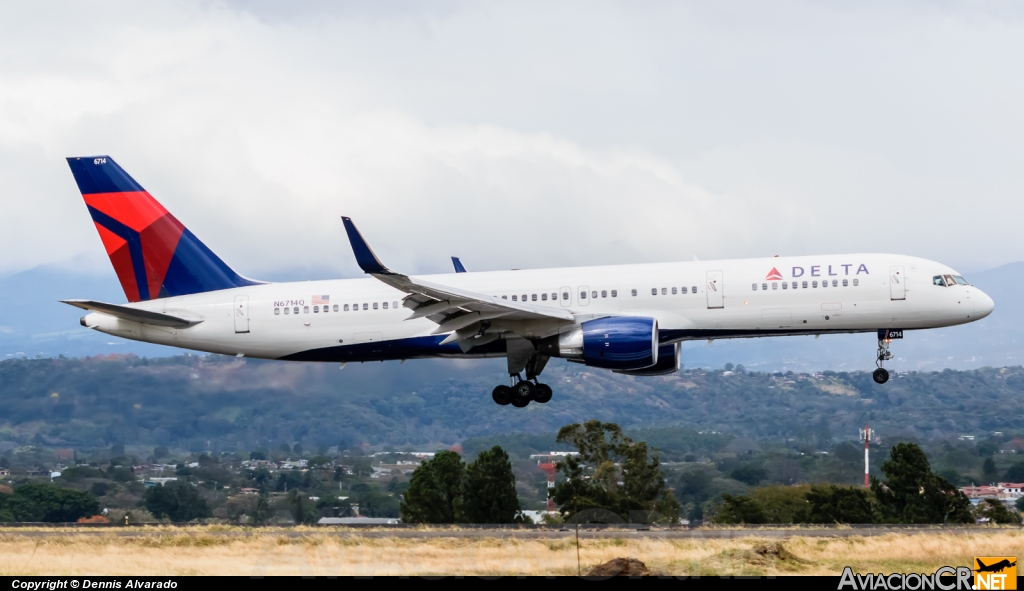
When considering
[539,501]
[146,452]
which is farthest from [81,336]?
[539,501]

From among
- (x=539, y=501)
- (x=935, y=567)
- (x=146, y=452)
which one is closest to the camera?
(x=935, y=567)

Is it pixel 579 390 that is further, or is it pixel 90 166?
pixel 579 390

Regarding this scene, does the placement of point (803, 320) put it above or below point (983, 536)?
above

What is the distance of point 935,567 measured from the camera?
2714 cm

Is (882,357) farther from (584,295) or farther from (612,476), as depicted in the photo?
(612,476)

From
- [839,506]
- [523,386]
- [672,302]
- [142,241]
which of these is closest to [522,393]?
[523,386]

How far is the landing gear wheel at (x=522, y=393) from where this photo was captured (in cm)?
3722

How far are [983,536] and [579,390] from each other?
6771cm

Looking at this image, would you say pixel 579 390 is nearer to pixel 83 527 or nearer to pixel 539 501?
pixel 539 501

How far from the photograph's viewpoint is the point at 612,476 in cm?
5356

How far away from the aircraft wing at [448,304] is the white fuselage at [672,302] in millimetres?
718

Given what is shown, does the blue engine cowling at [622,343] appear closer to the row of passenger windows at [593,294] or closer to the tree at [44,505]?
the row of passenger windows at [593,294]

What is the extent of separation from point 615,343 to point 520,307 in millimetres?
2801

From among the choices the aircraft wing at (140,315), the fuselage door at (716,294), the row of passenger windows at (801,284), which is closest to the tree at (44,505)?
the aircraft wing at (140,315)
